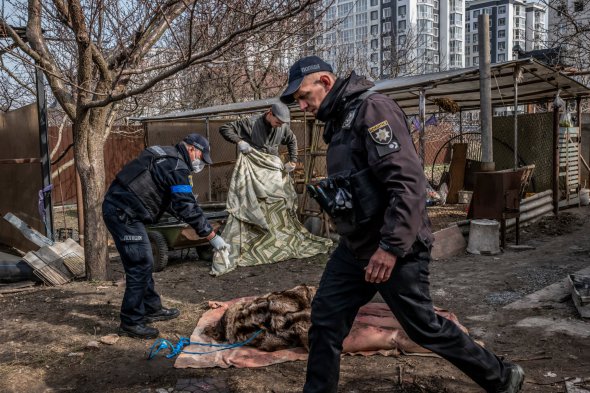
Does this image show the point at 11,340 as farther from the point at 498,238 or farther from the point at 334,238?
the point at 498,238

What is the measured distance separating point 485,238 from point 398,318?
4984 mm

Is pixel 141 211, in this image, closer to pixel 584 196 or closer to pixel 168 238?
pixel 168 238

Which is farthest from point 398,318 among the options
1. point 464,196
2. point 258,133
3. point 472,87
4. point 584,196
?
point 584,196

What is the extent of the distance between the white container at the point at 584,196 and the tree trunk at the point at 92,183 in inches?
391

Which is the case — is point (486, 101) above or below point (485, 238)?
above

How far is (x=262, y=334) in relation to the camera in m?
3.97

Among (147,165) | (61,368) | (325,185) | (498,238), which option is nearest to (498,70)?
(498,238)

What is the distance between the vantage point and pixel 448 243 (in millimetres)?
7145

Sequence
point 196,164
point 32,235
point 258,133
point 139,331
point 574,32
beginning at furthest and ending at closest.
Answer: point 574,32 → point 258,133 → point 32,235 → point 196,164 → point 139,331

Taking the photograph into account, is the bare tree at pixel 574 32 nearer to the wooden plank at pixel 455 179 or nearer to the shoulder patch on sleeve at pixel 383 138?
the wooden plank at pixel 455 179

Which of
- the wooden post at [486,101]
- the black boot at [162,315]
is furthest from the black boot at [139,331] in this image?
the wooden post at [486,101]

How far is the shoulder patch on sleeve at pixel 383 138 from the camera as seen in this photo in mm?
2406

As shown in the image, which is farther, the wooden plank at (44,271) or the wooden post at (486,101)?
the wooden post at (486,101)

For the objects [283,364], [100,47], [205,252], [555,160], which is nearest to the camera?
[283,364]
